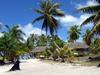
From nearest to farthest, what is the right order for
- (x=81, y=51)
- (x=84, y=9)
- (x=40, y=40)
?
(x=84, y=9) < (x=81, y=51) < (x=40, y=40)

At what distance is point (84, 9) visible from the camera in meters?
32.4

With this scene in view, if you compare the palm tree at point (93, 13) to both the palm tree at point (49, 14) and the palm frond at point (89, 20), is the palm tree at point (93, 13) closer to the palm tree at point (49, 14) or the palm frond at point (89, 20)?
the palm frond at point (89, 20)

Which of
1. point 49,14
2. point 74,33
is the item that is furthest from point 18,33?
point 74,33

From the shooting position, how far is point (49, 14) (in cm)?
5612

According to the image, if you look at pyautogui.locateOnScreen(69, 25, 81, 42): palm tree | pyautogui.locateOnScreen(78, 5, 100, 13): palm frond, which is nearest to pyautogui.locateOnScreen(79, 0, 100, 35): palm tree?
pyautogui.locateOnScreen(78, 5, 100, 13): palm frond

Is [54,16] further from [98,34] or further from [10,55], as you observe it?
[98,34]

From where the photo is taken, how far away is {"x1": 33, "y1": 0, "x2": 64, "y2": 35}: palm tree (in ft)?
182

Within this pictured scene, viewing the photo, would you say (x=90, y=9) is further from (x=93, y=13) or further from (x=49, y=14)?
(x=49, y=14)

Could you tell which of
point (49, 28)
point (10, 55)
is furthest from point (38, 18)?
point (10, 55)

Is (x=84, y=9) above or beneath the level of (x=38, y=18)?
beneath

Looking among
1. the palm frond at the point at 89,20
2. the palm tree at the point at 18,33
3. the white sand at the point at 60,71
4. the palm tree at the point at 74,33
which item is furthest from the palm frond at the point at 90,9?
the palm tree at the point at 74,33

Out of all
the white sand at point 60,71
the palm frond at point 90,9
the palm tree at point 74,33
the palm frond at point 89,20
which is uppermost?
the palm tree at point 74,33

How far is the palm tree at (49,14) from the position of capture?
5534cm

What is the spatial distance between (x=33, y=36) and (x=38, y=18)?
48165mm
